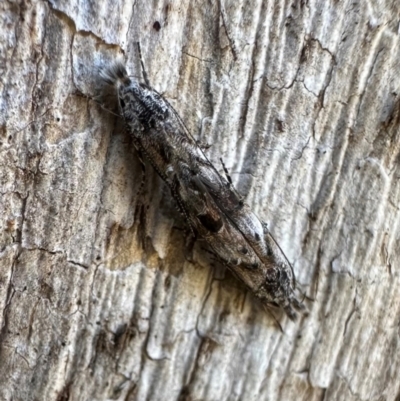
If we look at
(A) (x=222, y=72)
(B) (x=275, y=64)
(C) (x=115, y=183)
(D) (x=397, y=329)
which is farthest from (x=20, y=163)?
(D) (x=397, y=329)

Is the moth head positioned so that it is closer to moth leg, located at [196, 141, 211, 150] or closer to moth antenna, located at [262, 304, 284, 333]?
moth leg, located at [196, 141, 211, 150]

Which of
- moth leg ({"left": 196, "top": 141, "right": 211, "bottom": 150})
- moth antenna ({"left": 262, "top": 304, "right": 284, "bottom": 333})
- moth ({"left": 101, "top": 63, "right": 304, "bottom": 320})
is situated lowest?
moth antenna ({"left": 262, "top": 304, "right": 284, "bottom": 333})

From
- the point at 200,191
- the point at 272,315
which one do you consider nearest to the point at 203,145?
the point at 200,191

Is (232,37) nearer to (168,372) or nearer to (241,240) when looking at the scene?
(241,240)

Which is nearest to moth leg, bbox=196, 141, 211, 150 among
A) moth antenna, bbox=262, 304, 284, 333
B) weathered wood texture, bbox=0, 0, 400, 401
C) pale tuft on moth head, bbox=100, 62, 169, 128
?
weathered wood texture, bbox=0, 0, 400, 401

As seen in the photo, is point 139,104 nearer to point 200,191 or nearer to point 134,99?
point 134,99
